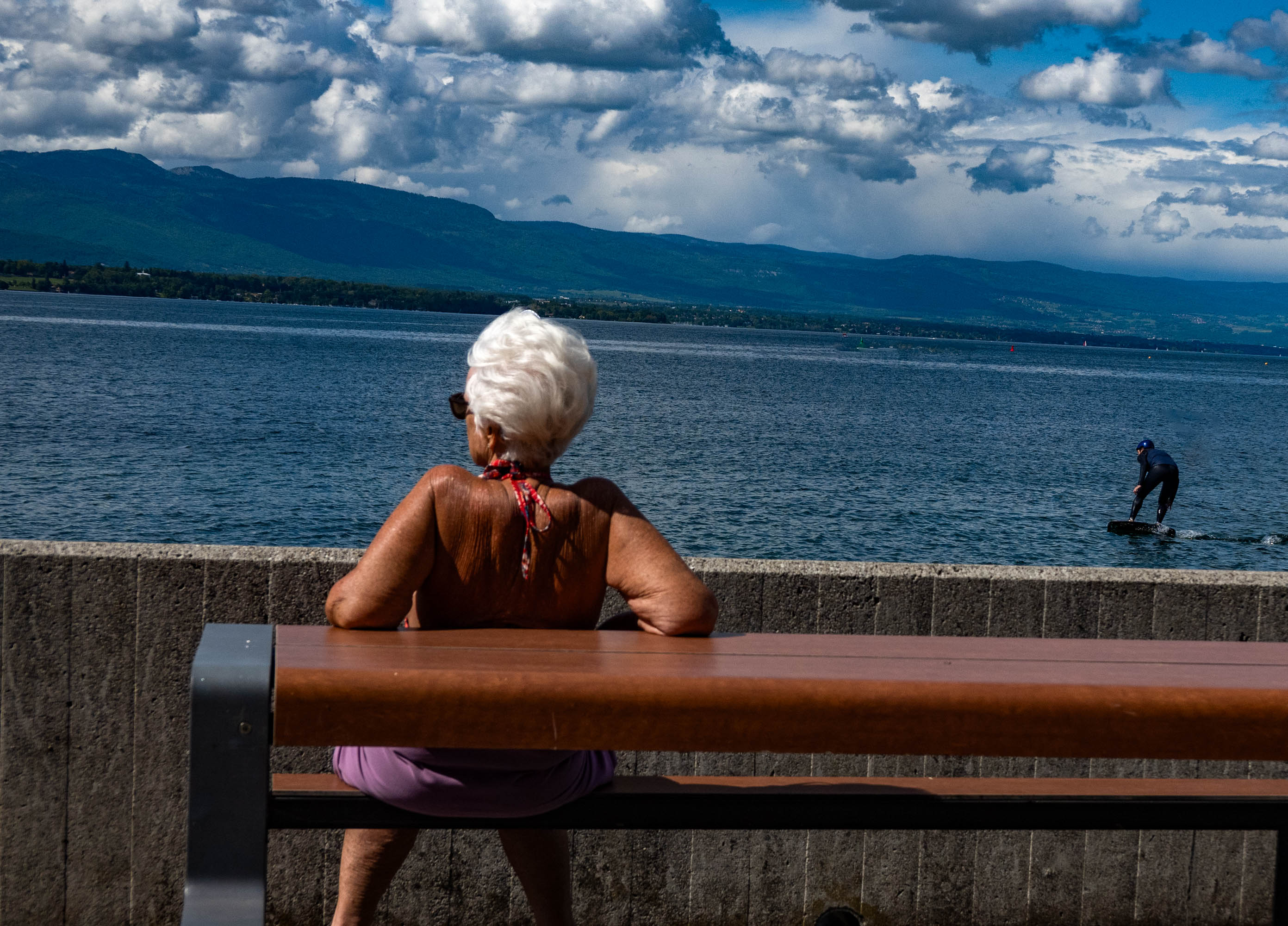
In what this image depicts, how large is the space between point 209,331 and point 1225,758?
149 metres

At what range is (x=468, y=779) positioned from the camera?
229cm

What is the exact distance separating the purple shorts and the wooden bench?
28 millimetres

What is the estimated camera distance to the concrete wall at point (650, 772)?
11.0 ft

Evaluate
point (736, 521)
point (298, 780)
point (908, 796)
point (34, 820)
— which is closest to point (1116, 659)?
point (908, 796)

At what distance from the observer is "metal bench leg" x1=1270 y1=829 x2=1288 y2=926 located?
2.76 m

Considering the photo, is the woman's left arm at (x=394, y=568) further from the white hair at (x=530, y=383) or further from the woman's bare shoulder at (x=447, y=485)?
the white hair at (x=530, y=383)

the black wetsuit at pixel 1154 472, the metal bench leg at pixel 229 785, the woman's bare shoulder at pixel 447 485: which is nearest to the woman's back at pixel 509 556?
the woman's bare shoulder at pixel 447 485

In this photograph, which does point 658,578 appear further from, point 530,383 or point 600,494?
point 530,383

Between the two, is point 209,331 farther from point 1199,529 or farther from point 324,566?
point 324,566

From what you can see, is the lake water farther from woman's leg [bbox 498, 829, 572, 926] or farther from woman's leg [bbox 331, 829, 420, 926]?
woman's leg [bbox 331, 829, 420, 926]

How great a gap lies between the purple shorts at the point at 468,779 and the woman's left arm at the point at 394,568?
0.79 ft

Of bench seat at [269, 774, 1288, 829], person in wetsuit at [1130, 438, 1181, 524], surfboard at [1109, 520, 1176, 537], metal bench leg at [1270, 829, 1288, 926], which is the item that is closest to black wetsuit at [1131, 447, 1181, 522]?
person in wetsuit at [1130, 438, 1181, 524]

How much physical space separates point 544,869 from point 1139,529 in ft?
119

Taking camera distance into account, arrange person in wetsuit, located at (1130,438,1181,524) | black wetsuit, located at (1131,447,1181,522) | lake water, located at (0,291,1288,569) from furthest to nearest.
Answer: lake water, located at (0,291,1288,569) < black wetsuit, located at (1131,447,1181,522) < person in wetsuit, located at (1130,438,1181,524)
